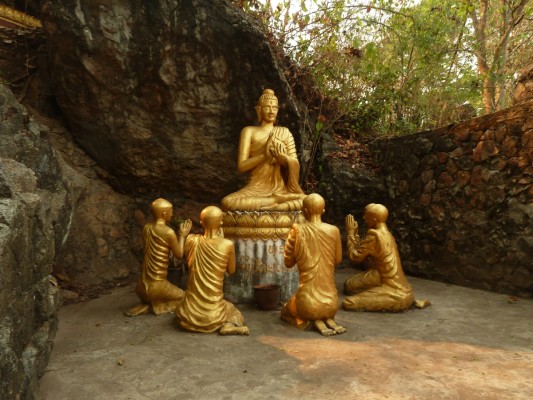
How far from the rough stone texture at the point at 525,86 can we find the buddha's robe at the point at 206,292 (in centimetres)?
546

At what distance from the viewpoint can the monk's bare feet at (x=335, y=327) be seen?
3779 millimetres

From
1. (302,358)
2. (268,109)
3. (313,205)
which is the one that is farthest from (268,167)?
(302,358)

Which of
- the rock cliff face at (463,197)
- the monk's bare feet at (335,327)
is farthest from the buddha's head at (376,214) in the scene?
the rock cliff face at (463,197)

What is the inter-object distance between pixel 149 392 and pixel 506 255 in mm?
4482

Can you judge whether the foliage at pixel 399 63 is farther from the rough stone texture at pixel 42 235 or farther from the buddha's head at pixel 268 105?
the rough stone texture at pixel 42 235

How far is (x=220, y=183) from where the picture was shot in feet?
23.3

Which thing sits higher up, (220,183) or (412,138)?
(412,138)

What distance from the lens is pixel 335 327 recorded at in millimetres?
3814

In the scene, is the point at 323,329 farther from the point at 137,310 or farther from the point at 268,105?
the point at 268,105

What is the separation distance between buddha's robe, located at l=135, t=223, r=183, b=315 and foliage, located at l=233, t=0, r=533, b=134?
435 cm

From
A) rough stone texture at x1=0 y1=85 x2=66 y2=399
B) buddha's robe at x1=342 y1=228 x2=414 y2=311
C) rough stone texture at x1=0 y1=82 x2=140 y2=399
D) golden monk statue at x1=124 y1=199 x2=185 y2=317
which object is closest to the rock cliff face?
buddha's robe at x1=342 y1=228 x2=414 y2=311

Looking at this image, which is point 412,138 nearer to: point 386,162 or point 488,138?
point 386,162

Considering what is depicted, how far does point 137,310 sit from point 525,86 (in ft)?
21.6

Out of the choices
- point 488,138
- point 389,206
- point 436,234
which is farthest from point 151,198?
point 488,138
